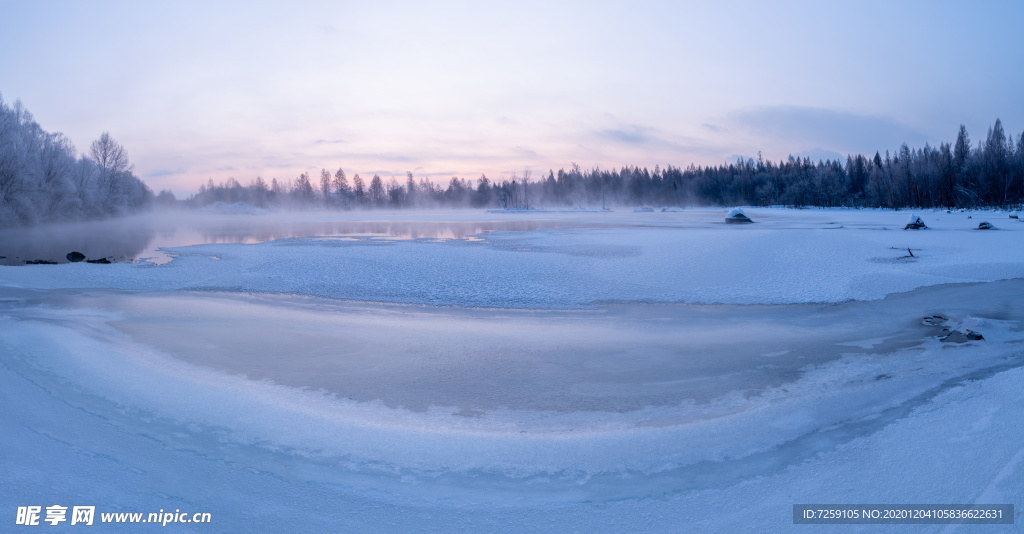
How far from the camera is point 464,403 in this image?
5.32 metres

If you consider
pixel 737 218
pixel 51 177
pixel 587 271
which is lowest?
pixel 587 271

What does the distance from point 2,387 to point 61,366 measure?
0.82 m

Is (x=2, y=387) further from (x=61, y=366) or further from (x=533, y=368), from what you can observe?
(x=533, y=368)

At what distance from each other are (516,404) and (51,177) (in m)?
57.2

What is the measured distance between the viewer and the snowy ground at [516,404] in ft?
11.3

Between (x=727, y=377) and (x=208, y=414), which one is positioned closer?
(x=208, y=414)

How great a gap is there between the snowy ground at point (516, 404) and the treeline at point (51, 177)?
37689mm

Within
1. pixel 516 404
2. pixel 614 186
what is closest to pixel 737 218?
pixel 516 404

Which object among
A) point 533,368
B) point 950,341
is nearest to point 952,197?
point 950,341

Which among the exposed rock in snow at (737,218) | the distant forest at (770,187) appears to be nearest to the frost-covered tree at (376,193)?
the distant forest at (770,187)

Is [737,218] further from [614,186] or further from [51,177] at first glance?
[614,186]

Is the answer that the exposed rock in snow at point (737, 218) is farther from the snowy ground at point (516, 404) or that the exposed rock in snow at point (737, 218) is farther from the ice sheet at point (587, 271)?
the snowy ground at point (516, 404)

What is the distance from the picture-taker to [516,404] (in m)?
5.27

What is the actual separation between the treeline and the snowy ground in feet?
124
